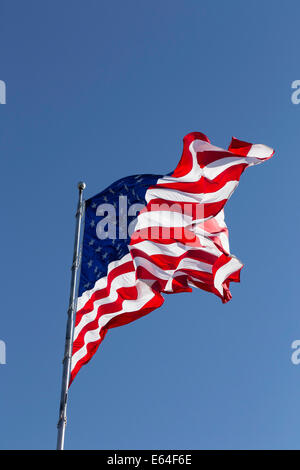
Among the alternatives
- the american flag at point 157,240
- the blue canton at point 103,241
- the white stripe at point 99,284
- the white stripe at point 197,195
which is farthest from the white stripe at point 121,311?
the white stripe at point 197,195

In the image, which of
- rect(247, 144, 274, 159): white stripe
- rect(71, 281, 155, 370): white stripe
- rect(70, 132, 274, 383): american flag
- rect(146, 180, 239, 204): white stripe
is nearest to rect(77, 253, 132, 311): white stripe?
rect(70, 132, 274, 383): american flag

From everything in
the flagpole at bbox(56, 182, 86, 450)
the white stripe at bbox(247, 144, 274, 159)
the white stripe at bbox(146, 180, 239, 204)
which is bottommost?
the flagpole at bbox(56, 182, 86, 450)

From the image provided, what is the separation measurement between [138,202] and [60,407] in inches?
248

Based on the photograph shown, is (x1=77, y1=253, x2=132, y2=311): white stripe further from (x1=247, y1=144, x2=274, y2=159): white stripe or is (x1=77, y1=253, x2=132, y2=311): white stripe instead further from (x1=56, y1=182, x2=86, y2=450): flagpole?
(x1=247, y1=144, x2=274, y2=159): white stripe

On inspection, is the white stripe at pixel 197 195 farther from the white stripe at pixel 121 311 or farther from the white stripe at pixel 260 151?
the white stripe at pixel 121 311

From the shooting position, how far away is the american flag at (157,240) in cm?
1981

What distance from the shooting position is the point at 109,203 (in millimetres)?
20688

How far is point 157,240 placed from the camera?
69.3 ft

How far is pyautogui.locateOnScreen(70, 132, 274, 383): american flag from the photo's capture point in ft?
65.0

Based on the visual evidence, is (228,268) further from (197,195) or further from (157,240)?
(197,195)

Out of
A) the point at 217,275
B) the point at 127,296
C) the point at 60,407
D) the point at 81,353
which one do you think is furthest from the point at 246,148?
the point at 60,407

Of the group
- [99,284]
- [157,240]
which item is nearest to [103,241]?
[99,284]
